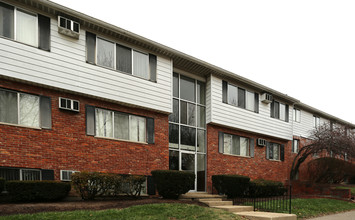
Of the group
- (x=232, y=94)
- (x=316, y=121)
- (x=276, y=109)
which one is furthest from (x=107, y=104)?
(x=316, y=121)

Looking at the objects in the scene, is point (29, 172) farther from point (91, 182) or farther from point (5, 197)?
point (91, 182)

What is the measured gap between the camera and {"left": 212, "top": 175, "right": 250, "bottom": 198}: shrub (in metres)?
13.3

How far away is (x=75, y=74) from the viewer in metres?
10.4

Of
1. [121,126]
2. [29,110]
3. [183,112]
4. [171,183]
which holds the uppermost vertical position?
[29,110]

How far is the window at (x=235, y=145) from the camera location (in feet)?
50.5

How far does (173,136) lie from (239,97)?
510 centimetres

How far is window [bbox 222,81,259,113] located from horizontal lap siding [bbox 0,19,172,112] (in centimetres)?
401

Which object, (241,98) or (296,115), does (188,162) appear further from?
(296,115)

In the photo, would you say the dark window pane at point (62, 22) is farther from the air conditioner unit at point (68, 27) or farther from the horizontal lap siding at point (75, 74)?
the horizontal lap siding at point (75, 74)

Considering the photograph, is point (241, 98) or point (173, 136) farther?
point (241, 98)

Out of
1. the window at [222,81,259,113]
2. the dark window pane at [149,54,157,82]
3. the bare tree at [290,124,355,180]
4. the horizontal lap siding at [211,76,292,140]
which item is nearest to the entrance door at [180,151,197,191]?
the horizontal lap siding at [211,76,292,140]

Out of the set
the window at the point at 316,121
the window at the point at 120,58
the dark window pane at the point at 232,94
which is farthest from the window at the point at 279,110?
the window at the point at 120,58

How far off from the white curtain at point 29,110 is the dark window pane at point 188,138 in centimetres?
661

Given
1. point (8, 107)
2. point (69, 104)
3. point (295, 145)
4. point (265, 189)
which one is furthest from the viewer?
point (295, 145)
